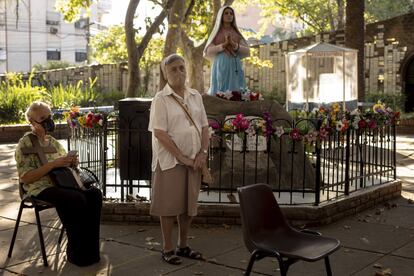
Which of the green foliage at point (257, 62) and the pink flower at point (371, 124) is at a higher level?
the green foliage at point (257, 62)

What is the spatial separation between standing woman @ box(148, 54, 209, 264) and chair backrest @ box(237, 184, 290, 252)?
1.03 metres

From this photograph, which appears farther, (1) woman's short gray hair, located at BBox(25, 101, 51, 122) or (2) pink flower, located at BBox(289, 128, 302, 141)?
(2) pink flower, located at BBox(289, 128, 302, 141)

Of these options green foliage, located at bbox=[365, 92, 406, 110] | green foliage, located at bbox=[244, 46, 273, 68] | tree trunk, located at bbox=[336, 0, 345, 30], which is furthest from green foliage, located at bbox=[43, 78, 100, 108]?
tree trunk, located at bbox=[336, 0, 345, 30]

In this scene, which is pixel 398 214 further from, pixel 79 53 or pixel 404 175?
pixel 79 53

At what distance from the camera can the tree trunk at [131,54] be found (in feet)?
43.0

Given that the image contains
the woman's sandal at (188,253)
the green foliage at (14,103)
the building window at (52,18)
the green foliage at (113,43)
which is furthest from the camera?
the building window at (52,18)

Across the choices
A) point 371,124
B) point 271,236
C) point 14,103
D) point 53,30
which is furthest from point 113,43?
point 53,30

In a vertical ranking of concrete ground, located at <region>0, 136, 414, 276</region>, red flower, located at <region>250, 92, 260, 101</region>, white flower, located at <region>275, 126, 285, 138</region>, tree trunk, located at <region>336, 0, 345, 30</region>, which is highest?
tree trunk, located at <region>336, 0, 345, 30</region>

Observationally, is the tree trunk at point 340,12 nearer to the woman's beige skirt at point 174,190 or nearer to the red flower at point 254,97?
the red flower at point 254,97

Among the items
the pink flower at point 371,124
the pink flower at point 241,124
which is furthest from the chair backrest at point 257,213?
the pink flower at point 371,124

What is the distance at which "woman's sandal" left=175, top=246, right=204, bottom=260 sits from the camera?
18.5ft

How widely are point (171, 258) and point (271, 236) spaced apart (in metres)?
1.34

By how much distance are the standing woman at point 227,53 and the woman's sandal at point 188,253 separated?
3.59 meters

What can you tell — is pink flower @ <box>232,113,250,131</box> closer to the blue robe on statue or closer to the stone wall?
the blue robe on statue
